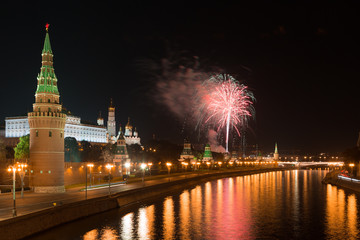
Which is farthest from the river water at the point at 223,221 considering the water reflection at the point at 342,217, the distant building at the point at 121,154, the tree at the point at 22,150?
the tree at the point at 22,150

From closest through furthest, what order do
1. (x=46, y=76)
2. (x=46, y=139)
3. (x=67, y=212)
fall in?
(x=67, y=212), (x=46, y=139), (x=46, y=76)

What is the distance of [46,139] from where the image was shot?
41.9 m

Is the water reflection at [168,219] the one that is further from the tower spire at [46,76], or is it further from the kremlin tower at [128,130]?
the kremlin tower at [128,130]

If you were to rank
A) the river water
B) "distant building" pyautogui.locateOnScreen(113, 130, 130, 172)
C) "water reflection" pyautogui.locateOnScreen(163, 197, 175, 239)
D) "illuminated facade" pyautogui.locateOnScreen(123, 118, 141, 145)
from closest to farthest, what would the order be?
the river water → "water reflection" pyautogui.locateOnScreen(163, 197, 175, 239) → "distant building" pyautogui.locateOnScreen(113, 130, 130, 172) → "illuminated facade" pyautogui.locateOnScreen(123, 118, 141, 145)

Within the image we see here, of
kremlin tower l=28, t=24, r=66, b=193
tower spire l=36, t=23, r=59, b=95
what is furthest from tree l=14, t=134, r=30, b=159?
tower spire l=36, t=23, r=59, b=95

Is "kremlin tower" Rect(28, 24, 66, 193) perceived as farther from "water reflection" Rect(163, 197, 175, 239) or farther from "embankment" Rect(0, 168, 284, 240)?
"water reflection" Rect(163, 197, 175, 239)

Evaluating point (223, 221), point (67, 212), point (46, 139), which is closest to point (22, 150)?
point (46, 139)

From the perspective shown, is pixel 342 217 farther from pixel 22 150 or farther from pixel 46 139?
pixel 22 150

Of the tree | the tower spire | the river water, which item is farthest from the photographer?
the tree

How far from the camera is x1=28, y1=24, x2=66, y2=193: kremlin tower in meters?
41.2

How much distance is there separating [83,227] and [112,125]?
16233 cm

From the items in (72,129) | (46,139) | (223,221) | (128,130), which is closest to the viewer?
(223,221)

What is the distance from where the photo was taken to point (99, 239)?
82.4 feet

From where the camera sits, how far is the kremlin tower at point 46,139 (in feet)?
135
